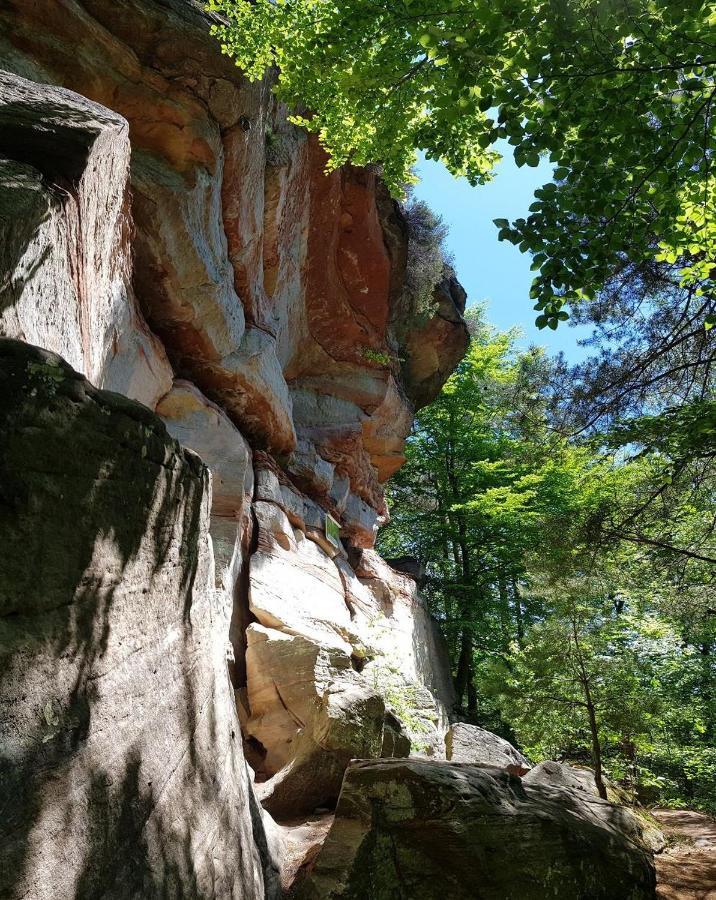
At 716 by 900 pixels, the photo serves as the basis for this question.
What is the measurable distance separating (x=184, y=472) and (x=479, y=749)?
8.80 m

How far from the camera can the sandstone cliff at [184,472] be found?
7.29 feet

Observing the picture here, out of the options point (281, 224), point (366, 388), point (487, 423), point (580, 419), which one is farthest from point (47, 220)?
point (487, 423)

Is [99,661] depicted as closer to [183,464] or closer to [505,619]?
[183,464]

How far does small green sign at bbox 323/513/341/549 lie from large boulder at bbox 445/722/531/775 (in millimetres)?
4371

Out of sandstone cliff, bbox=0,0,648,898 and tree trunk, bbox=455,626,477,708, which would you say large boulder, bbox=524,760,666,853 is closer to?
sandstone cliff, bbox=0,0,648,898

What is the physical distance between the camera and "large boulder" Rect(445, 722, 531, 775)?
30.5 feet

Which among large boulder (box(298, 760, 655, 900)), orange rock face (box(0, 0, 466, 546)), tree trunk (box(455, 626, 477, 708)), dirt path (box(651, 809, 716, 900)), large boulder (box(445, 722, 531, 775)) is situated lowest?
dirt path (box(651, 809, 716, 900))

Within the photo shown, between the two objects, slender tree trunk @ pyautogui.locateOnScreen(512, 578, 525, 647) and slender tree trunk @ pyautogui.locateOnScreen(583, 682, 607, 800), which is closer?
slender tree trunk @ pyautogui.locateOnScreen(583, 682, 607, 800)

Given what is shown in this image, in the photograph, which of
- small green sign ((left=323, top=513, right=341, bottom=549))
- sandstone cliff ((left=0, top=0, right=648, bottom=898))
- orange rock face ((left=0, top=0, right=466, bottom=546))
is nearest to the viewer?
sandstone cliff ((left=0, top=0, right=648, bottom=898))

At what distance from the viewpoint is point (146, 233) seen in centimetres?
718

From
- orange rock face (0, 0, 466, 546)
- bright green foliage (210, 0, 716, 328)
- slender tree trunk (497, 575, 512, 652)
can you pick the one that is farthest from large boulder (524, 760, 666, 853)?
orange rock face (0, 0, 466, 546)

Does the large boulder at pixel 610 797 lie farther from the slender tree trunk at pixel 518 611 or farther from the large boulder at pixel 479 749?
the slender tree trunk at pixel 518 611

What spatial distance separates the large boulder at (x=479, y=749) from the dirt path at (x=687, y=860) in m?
2.38

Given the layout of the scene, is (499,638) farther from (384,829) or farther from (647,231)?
(647,231)
